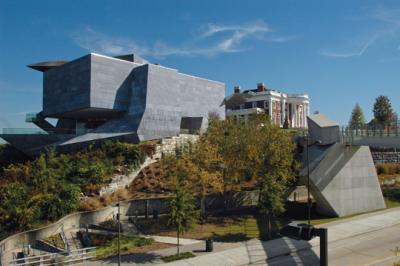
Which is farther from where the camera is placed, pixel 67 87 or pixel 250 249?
pixel 67 87

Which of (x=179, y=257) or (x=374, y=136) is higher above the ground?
(x=374, y=136)

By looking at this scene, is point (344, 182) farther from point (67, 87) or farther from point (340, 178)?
point (67, 87)

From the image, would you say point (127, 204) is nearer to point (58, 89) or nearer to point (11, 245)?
point (11, 245)

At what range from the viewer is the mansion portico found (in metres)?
95.8

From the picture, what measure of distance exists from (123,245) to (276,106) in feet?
259

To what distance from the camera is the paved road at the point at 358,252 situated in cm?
2069

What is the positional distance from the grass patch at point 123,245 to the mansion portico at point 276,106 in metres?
66.6

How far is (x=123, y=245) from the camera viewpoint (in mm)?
25109

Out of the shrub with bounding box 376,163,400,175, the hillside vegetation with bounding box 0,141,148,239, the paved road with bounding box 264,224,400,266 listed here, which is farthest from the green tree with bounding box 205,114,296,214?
the shrub with bounding box 376,163,400,175

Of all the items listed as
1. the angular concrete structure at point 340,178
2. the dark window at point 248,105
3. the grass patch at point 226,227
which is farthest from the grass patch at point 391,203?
the dark window at point 248,105

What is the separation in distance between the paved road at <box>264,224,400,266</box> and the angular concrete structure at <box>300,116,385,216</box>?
5.47 meters

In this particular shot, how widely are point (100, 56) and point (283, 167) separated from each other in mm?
33292

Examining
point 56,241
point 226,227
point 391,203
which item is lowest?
point 56,241

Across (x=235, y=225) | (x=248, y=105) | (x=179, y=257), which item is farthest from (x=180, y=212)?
(x=248, y=105)
